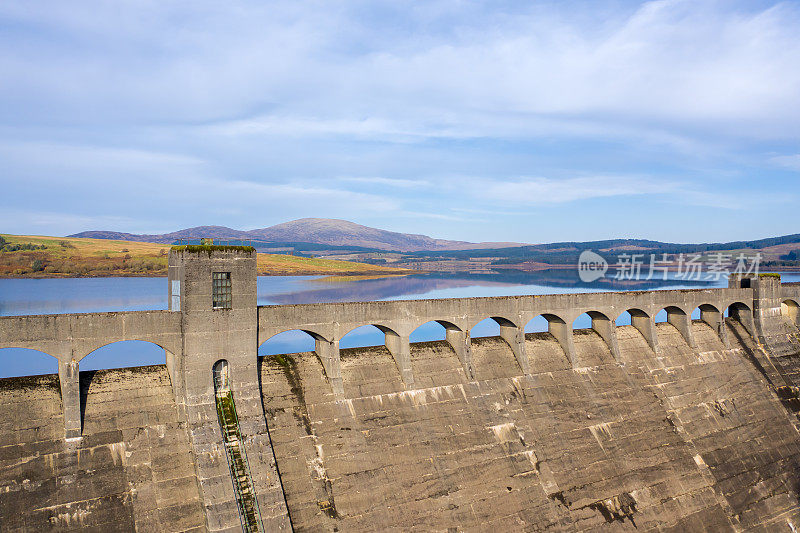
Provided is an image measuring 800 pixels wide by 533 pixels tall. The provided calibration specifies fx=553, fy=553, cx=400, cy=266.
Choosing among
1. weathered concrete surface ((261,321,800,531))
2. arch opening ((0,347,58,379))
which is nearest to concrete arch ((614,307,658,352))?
A: weathered concrete surface ((261,321,800,531))

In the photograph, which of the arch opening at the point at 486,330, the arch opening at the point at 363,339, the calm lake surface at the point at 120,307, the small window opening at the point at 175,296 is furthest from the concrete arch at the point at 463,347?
the arch opening at the point at 486,330

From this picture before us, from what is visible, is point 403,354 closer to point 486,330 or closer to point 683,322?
point 683,322

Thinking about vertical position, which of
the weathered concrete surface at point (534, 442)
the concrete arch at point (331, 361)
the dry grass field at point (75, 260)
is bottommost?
the weathered concrete surface at point (534, 442)

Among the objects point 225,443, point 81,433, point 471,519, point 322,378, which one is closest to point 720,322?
point 471,519

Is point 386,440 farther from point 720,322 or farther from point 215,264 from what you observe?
point 720,322

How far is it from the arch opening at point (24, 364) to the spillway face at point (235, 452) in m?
27.3

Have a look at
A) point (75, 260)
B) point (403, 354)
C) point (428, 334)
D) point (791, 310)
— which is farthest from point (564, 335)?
point (75, 260)

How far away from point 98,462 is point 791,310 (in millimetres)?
59980

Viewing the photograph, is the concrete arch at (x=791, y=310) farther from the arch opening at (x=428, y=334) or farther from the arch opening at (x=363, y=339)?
the arch opening at (x=363, y=339)

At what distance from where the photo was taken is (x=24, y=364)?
50.9 metres

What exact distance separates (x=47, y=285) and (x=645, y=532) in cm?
11702

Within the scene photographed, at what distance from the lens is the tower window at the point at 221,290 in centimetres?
2744

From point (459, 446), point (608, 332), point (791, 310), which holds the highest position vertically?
point (791, 310)

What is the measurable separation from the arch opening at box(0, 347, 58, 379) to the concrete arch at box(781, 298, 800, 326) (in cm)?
6705
